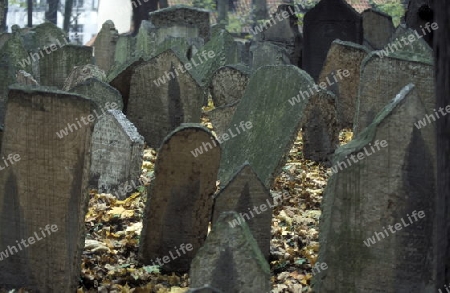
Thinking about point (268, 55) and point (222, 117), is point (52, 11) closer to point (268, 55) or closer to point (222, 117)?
point (268, 55)

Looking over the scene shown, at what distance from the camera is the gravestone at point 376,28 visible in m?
15.7

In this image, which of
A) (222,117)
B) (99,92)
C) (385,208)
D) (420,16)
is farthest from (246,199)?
(420,16)

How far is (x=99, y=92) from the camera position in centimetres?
968

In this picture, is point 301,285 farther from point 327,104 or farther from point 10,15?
point 10,15

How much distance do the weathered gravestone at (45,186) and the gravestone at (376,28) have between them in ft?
33.8

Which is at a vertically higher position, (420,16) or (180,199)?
(420,16)

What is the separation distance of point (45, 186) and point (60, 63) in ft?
23.2

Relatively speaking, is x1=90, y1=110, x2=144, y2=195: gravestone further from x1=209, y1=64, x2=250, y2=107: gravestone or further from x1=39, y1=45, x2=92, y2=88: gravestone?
x1=39, y1=45, x2=92, y2=88: gravestone

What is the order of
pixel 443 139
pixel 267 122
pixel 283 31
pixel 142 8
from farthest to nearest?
pixel 142 8 < pixel 283 31 < pixel 267 122 < pixel 443 139

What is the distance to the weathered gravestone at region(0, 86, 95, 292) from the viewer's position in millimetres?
6168

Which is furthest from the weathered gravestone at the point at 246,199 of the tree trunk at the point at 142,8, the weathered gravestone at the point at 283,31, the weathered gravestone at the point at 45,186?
the tree trunk at the point at 142,8

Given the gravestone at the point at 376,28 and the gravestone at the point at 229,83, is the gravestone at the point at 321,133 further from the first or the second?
the gravestone at the point at 376,28

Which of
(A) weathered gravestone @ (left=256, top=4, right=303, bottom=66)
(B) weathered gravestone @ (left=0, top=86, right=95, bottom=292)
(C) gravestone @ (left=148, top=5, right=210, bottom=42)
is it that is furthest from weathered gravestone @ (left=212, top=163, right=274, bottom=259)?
(C) gravestone @ (left=148, top=5, right=210, bottom=42)

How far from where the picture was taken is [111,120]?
8.66 metres
